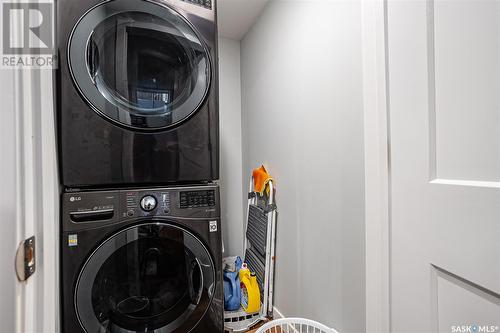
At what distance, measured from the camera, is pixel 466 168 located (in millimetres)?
656

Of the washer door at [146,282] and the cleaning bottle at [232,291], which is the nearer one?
the washer door at [146,282]

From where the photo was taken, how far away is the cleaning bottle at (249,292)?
1.65 meters

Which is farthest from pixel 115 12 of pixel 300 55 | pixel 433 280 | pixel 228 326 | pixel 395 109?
pixel 228 326

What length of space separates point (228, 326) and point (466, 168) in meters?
1.61

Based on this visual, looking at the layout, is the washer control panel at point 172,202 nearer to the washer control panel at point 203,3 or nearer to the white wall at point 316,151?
the white wall at point 316,151

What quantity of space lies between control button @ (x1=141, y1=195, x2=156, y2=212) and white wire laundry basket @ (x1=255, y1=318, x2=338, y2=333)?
2.57 feet

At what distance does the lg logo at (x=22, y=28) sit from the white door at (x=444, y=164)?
110cm

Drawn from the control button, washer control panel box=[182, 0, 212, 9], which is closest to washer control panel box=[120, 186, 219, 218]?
the control button

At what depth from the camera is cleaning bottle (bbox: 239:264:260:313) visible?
1653mm

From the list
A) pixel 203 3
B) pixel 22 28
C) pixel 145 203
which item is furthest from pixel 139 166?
pixel 203 3

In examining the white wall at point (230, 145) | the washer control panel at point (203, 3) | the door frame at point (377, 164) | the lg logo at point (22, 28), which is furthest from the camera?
the white wall at point (230, 145)

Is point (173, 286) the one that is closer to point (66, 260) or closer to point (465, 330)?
point (66, 260)

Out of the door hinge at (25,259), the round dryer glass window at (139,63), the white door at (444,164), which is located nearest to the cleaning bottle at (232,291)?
the white door at (444,164)

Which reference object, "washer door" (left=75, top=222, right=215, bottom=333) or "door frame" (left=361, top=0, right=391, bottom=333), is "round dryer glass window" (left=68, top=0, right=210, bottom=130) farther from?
"door frame" (left=361, top=0, right=391, bottom=333)
